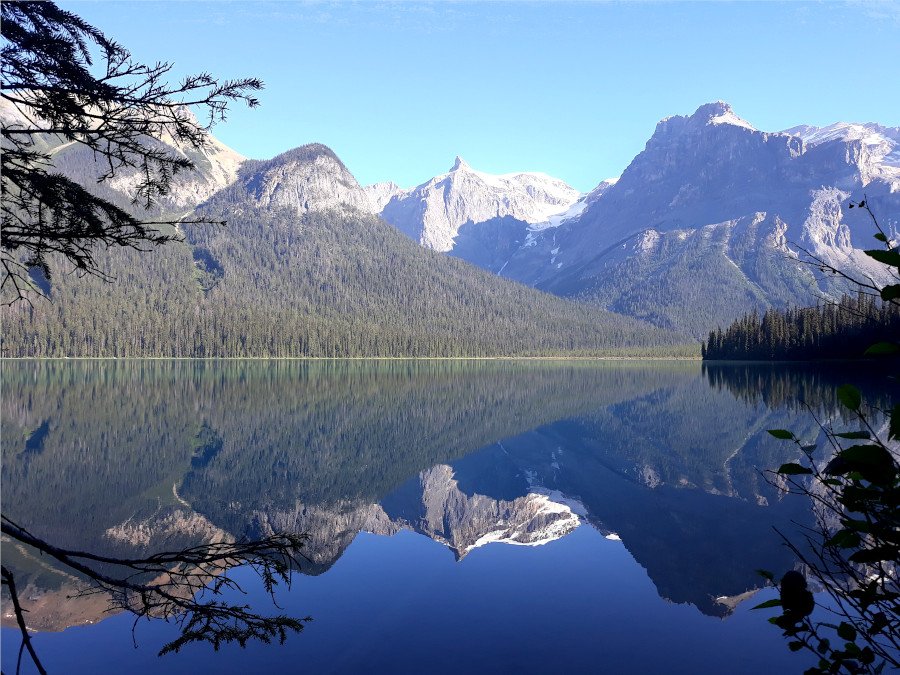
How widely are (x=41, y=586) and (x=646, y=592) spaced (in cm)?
1397

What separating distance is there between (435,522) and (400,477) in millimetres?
9521

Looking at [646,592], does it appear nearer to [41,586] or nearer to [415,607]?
[415,607]

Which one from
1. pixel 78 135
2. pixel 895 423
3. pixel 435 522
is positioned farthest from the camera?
pixel 435 522

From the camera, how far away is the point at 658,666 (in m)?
10.8

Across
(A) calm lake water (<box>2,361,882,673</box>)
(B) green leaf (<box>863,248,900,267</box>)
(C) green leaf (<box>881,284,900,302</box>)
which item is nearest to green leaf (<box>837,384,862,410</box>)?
(C) green leaf (<box>881,284,900,302</box>)

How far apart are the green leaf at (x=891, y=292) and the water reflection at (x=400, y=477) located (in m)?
13.1

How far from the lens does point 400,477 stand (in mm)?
29297

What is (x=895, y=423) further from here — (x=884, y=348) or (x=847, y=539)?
(x=847, y=539)

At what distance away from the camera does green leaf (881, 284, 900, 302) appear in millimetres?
2320

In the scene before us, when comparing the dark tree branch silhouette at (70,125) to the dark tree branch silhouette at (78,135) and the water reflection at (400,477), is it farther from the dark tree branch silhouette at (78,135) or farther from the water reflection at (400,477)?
the water reflection at (400,477)

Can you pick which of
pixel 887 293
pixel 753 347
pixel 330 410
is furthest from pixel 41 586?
pixel 753 347

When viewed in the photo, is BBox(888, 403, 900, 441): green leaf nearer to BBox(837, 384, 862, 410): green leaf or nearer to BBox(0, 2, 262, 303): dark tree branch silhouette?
BBox(837, 384, 862, 410): green leaf

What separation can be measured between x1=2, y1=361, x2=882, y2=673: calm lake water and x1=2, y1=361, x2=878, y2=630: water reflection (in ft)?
0.45

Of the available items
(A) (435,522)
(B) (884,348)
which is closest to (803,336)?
(A) (435,522)
